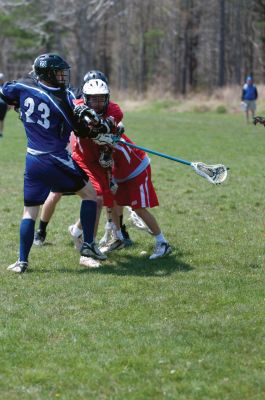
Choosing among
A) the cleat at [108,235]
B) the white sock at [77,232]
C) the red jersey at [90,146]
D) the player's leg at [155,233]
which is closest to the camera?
the red jersey at [90,146]

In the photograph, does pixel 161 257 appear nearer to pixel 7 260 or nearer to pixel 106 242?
pixel 106 242

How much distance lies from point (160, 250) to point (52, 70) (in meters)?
2.11

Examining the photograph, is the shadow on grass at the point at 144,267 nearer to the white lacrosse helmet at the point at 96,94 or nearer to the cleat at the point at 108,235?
the cleat at the point at 108,235

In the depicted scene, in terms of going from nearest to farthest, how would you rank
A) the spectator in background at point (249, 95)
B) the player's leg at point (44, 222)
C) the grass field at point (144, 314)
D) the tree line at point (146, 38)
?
the grass field at point (144, 314) < the player's leg at point (44, 222) < the spectator in background at point (249, 95) < the tree line at point (146, 38)

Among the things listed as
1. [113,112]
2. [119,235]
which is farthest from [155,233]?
[113,112]

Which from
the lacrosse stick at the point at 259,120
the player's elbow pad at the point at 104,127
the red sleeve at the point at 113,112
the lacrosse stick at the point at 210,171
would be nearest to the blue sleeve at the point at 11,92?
the player's elbow pad at the point at 104,127

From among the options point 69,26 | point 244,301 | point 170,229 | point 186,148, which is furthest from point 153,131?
point 69,26

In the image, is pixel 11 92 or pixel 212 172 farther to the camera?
pixel 212 172

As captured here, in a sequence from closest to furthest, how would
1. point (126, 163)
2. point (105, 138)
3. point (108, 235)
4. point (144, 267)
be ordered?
point (105, 138) → point (144, 267) → point (126, 163) → point (108, 235)

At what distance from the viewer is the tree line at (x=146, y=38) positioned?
57344mm

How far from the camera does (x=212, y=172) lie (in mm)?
7676

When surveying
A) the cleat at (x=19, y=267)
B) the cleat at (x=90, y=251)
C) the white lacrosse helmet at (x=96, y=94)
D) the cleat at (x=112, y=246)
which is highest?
the white lacrosse helmet at (x=96, y=94)

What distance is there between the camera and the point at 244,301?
605 centimetres

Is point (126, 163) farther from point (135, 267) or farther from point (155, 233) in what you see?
point (135, 267)
